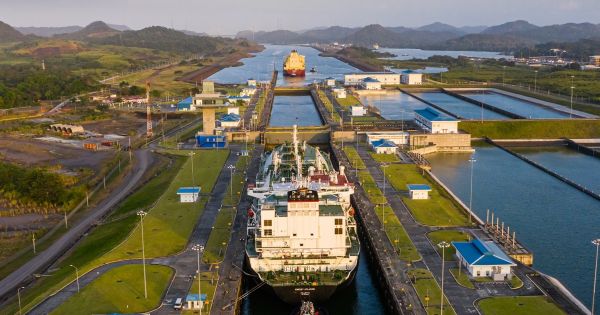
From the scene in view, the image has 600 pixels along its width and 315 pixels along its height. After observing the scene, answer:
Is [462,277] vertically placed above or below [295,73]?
below

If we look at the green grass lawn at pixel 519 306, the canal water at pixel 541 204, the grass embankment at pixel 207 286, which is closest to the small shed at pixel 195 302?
the grass embankment at pixel 207 286

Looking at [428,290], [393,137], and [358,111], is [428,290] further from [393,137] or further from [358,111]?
[358,111]

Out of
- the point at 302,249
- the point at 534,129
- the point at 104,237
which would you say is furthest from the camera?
the point at 534,129

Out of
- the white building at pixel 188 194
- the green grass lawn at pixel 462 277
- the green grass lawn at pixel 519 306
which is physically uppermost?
the white building at pixel 188 194

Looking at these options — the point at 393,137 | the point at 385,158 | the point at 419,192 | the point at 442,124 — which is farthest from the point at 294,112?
the point at 419,192

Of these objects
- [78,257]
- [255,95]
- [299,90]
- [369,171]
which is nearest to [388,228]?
[369,171]

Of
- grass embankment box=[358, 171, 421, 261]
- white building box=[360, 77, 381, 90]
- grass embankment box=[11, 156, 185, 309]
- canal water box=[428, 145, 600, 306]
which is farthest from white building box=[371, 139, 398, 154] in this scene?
white building box=[360, 77, 381, 90]

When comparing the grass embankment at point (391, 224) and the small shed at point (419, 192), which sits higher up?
the small shed at point (419, 192)

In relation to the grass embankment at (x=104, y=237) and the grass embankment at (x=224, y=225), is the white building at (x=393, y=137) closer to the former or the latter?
the grass embankment at (x=224, y=225)
